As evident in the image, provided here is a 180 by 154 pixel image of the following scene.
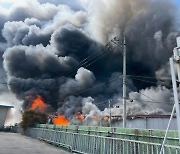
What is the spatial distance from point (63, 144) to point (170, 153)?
885 cm

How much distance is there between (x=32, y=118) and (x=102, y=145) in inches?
705

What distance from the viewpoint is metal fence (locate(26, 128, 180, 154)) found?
665cm

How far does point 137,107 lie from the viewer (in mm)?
50906

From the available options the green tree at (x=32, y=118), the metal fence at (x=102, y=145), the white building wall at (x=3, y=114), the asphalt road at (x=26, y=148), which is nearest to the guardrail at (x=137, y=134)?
the metal fence at (x=102, y=145)

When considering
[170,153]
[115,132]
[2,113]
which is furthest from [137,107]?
[170,153]

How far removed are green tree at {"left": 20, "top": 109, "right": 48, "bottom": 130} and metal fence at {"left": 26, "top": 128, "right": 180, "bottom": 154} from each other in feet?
33.4

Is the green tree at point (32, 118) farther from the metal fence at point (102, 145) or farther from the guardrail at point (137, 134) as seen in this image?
the guardrail at point (137, 134)

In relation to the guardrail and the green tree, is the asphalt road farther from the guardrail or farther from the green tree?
the green tree

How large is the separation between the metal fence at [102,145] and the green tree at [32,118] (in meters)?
10.2

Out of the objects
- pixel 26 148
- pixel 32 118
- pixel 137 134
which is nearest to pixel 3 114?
pixel 32 118

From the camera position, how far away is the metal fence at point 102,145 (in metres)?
6.65

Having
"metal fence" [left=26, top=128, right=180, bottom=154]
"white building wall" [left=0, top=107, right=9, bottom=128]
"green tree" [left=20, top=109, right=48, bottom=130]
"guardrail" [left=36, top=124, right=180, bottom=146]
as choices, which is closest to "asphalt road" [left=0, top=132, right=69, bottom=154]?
"metal fence" [left=26, top=128, right=180, bottom=154]

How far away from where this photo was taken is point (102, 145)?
9312 millimetres

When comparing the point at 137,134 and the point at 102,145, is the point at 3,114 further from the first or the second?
the point at 137,134
